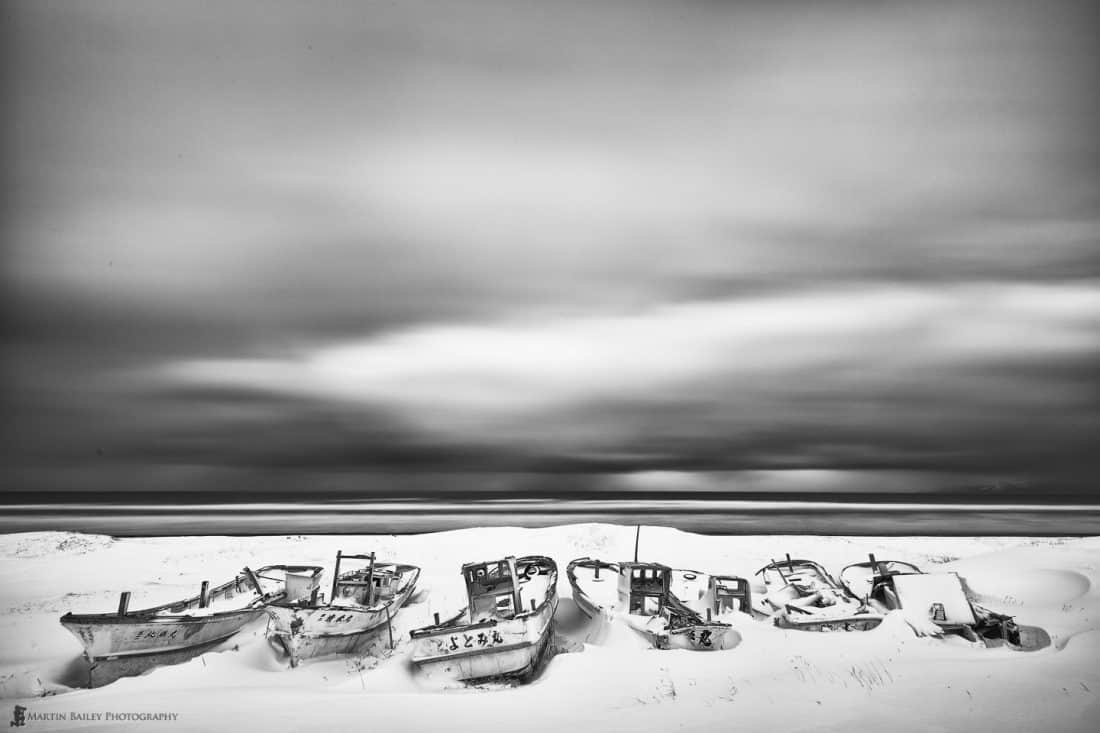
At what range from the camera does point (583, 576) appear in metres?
19.3

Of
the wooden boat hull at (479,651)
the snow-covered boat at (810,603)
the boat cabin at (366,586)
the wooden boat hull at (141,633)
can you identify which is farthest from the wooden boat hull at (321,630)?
the snow-covered boat at (810,603)

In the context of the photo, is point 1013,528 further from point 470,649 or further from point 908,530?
point 470,649

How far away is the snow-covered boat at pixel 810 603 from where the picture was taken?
13.5 metres

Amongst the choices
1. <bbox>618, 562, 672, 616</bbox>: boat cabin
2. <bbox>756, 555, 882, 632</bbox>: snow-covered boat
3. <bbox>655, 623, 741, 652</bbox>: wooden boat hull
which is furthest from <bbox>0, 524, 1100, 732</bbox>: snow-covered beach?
<bbox>618, 562, 672, 616</bbox>: boat cabin

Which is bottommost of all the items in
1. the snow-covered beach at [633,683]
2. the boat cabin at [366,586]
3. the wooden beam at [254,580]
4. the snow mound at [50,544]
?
the snow-covered beach at [633,683]

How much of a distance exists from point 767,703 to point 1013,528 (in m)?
62.6

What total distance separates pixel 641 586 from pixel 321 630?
7.05 m

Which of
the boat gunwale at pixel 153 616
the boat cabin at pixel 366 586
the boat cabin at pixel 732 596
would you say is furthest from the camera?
the boat cabin at pixel 366 586

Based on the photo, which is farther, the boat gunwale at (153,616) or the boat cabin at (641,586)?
the boat cabin at (641,586)

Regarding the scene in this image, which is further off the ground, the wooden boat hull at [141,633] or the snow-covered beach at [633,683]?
the wooden boat hull at [141,633]

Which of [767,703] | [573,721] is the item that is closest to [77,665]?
[573,721]

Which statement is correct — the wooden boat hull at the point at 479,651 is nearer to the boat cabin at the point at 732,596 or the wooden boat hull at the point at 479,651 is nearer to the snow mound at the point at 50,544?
the boat cabin at the point at 732,596

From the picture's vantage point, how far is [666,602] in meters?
14.9

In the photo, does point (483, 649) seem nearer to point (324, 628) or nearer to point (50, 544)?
point (324, 628)
